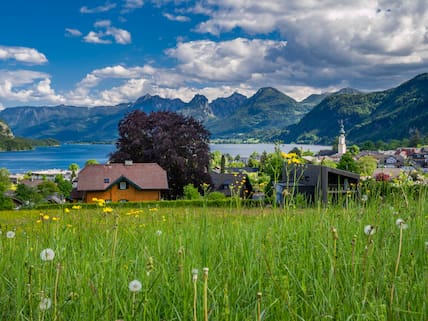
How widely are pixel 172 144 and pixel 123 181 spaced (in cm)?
466

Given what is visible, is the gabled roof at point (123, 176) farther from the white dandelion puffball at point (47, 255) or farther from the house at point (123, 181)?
the white dandelion puffball at point (47, 255)

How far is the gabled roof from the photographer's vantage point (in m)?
29.9

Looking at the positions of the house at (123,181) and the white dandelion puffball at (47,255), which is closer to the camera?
the white dandelion puffball at (47,255)

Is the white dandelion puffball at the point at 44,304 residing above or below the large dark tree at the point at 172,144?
below

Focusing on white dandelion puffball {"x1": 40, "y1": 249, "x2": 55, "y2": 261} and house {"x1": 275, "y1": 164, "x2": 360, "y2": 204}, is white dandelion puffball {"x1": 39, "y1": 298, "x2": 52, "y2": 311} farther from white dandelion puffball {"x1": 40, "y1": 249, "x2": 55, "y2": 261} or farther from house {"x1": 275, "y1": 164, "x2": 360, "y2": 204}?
house {"x1": 275, "y1": 164, "x2": 360, "y2": 204}

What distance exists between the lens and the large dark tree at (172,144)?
32.2 m

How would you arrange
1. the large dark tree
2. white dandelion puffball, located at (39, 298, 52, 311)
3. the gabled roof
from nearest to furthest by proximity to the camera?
1. white dandelion puffball, located at (39, 298, 52, 311)
2. the gabled roof
3. the large dark tree

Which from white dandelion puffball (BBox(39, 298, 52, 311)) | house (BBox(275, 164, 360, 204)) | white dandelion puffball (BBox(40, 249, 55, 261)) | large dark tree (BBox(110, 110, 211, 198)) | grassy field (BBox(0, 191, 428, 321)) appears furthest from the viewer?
large dark tree (BBox(110, 110, 211, 198))

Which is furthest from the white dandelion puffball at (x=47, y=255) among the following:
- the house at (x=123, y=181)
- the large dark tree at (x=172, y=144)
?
the large dark tree at (x=172, y=144)

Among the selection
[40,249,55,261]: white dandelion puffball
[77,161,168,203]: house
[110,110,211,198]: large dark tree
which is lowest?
[77,161,168,203]: house

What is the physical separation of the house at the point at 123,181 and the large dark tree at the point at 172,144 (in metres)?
2.08

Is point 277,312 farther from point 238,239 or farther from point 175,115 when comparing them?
point 175,115

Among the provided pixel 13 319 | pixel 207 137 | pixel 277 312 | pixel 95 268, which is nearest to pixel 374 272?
pixel 277 312

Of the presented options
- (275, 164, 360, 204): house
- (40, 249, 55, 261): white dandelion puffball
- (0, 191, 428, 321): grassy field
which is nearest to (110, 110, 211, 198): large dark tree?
(275, 164, 360, 204): house
